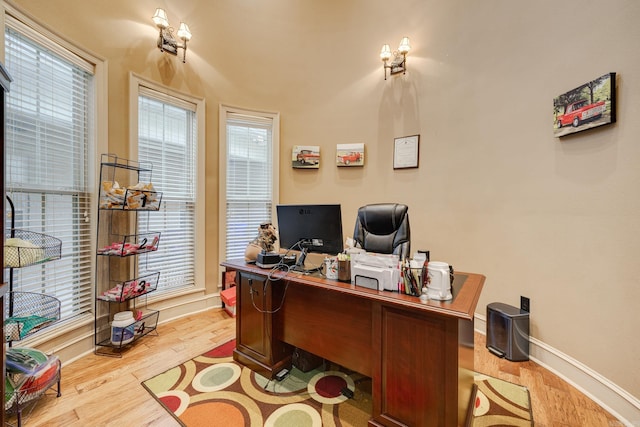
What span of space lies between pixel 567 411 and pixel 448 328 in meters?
1.25

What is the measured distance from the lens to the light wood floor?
1514 millimetres

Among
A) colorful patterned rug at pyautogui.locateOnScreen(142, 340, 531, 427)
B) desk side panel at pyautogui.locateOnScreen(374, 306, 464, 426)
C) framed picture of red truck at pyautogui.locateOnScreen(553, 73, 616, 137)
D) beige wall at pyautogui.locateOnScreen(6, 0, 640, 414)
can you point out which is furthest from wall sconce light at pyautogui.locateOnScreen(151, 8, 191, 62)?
framed picture of red truck at pyautogui.locateOnScreen(553, 73, 616, 137)

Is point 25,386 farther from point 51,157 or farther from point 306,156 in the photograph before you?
point 306,156

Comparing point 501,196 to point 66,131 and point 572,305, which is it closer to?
point 572,305

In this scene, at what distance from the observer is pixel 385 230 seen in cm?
227

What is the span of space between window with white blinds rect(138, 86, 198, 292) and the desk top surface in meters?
1.46

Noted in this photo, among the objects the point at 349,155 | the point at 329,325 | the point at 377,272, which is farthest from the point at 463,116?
the point at 329,325

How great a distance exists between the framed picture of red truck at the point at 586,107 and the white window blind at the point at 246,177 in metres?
2.90

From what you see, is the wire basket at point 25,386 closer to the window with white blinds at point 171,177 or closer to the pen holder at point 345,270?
the window with white blinds at point 171,177

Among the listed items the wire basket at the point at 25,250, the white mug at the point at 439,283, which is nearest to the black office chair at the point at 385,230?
the white mug at the point at 439,283

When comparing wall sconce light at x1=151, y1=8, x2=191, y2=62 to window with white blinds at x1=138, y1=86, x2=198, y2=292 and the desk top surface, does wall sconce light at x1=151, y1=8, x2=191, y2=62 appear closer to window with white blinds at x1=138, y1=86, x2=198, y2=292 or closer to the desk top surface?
window with white blinds at x1=138, y1=86, x2=198, y2=292

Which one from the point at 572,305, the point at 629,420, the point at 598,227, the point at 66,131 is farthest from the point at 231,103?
the point at 629,420

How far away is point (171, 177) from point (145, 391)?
6.53 ft

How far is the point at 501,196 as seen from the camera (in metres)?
2.42
